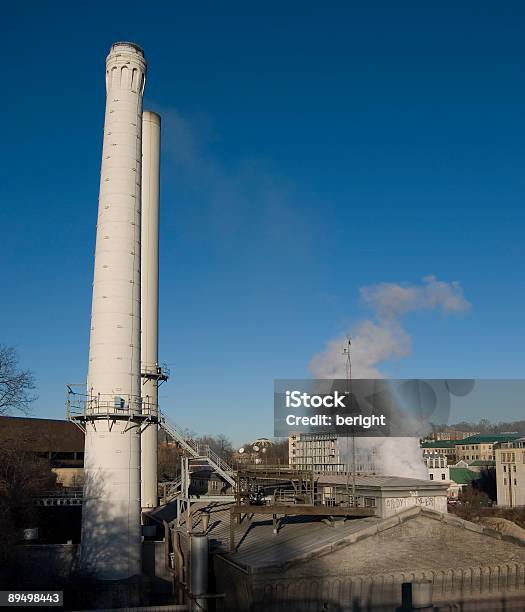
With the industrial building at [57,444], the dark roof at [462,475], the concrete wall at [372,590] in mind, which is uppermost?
the industrial building at [57,444]

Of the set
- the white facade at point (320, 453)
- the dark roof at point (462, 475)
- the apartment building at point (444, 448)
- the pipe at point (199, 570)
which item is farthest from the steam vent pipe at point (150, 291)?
the apartment building at point (444, 448)

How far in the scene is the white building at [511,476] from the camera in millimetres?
91375

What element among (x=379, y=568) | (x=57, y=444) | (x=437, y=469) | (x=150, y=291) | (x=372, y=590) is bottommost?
(x=437, y=469)

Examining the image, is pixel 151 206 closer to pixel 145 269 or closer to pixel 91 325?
pixel 145 269

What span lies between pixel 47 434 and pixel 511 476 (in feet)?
210

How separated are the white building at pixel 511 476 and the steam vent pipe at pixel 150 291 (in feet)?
199

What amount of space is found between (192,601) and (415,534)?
10863mm

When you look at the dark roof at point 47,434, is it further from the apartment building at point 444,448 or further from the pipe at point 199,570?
the apartment building at point 444,448

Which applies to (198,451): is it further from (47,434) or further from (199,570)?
(47,434)

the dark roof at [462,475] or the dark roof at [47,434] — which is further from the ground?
the dark roof at [47,434]

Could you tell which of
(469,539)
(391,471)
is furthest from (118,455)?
(391,471)

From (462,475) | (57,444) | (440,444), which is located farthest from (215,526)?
(440,444)

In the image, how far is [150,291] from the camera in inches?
2078

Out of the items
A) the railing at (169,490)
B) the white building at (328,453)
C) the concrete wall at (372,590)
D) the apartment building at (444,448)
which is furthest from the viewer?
the apartment building at (444,448)
